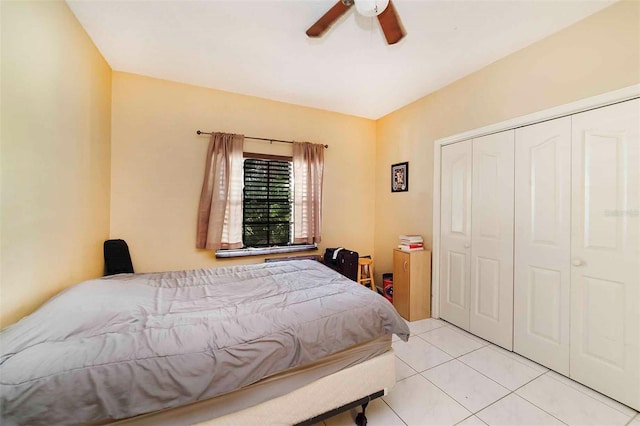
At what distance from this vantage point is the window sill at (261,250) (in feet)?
10.0

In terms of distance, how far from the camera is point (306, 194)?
11.2ft

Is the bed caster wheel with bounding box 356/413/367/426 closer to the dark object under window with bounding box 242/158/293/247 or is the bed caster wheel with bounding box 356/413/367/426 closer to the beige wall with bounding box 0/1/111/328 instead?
the beige wall with bounding box 0/1/111/328

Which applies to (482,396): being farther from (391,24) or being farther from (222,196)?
(222,196)

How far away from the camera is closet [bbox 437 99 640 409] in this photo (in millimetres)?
1696

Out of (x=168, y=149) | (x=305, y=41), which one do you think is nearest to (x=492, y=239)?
(x=305, y=41)

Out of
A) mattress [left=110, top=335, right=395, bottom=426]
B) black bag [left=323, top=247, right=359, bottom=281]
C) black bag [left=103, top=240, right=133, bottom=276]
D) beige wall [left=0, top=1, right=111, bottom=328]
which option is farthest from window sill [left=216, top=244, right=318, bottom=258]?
mattress [left=110, top=335, right=395, bottom=426]

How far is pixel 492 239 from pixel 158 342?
110 inches

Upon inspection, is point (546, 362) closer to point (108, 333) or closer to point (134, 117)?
point (108, 333)

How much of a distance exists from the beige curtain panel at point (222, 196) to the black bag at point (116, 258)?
0.67 meters

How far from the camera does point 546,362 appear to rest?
2.07 m

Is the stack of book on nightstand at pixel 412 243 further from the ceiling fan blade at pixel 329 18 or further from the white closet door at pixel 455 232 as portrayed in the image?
the ceiling fan blade at pixel 329 18

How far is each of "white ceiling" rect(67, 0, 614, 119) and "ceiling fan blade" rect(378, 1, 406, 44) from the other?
252mm

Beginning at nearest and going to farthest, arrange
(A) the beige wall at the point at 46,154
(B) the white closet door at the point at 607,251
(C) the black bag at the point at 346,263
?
(A) the beige wall at the point at 46,154 → (B) the white closet door at the point at 607,251 → (C) the black bag at the point at 346,263

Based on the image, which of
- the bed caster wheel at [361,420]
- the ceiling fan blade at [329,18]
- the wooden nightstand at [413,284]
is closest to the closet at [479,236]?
the wooden nightstand at [413,284]
